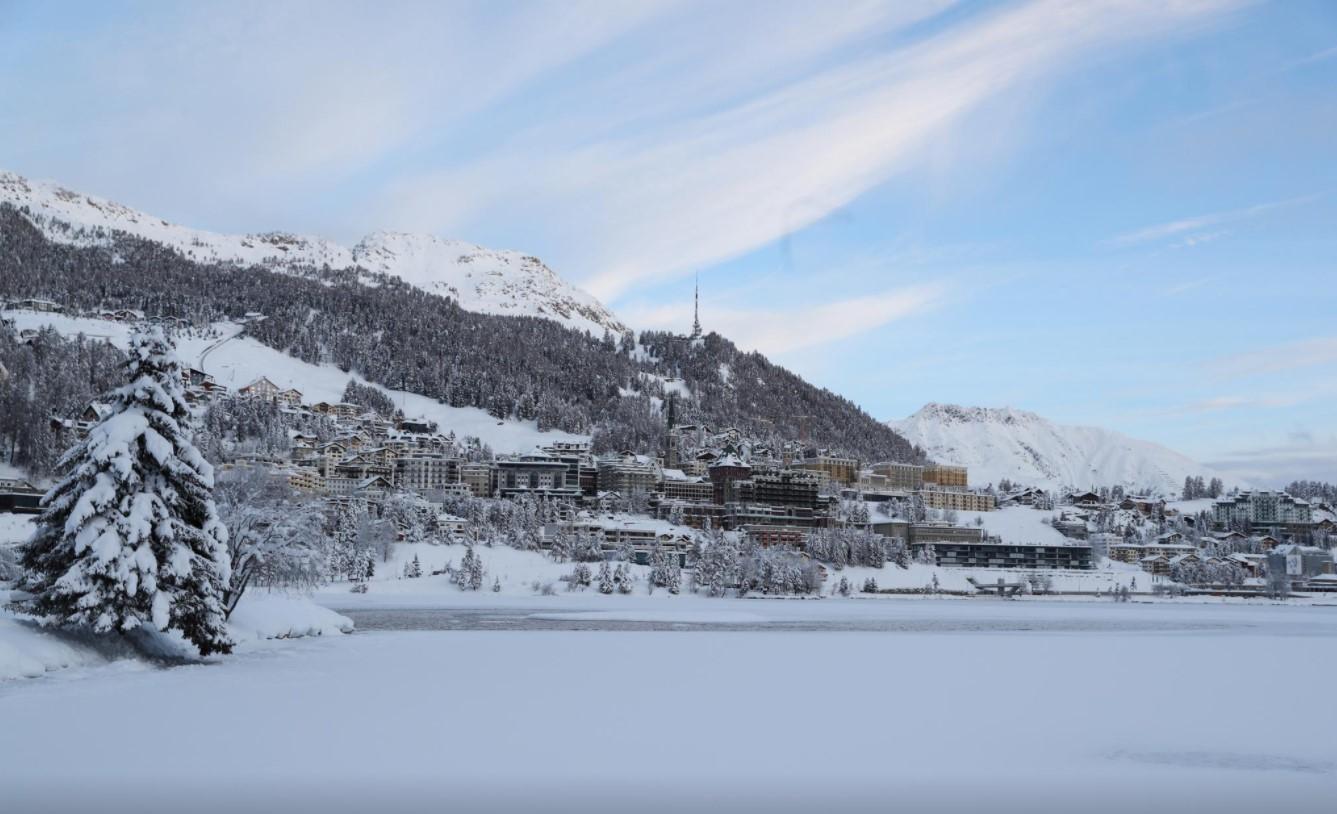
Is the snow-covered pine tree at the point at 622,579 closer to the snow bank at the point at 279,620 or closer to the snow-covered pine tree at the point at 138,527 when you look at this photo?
the snow bank at the point at 279,620

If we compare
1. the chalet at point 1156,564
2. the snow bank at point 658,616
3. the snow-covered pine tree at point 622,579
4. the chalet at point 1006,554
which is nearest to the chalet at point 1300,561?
the chalet at point 1156,564

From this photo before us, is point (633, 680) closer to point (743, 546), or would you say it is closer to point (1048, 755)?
point (1048, 755)

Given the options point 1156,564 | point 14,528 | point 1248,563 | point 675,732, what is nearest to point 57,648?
point 675,732

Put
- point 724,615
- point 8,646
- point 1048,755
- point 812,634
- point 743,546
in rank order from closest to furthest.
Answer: point 1048,755 < point 8,646 < point 812,634 < point 724,615 < point 743,546

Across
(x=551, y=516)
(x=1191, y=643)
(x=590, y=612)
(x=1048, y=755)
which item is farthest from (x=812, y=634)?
(x=551, y=516)

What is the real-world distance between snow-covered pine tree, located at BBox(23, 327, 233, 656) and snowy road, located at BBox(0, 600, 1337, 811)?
1790mm

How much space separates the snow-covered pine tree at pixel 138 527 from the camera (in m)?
31.8

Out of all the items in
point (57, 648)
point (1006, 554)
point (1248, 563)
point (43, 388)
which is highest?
point (43, 388)

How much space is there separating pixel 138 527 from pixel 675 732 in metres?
17.2

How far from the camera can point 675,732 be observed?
76.3 ft

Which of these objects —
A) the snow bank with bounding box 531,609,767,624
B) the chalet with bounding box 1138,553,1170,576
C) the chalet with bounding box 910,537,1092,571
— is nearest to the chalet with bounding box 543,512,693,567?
the chalet with bounding box 910,537,1092,571

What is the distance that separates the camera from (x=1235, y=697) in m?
30.2

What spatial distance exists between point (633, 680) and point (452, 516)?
12360cm

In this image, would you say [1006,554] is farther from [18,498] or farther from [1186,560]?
[18,498]
